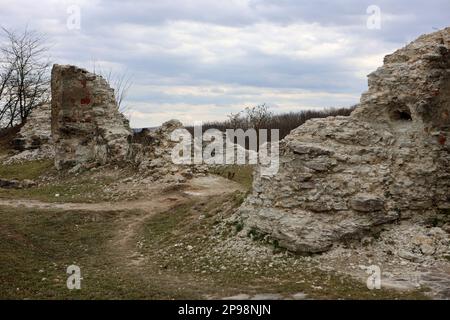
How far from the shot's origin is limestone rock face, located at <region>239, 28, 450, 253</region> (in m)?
8.66

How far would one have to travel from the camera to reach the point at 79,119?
18453mm

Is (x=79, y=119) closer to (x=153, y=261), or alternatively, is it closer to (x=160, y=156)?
(x=160, y=156)

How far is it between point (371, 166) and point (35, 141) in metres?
18.5

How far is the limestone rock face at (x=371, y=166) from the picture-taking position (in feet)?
28.4

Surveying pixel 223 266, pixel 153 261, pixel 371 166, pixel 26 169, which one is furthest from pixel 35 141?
pixel 371 166

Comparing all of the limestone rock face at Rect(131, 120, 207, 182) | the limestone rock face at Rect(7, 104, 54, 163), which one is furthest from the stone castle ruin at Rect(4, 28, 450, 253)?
the limestone rock face at Rect(7, 104, 54, 163)

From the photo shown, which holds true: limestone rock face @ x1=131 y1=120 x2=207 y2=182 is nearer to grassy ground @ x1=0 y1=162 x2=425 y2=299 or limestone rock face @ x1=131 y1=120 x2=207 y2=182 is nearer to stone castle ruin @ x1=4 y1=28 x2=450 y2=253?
grassy ground @ x1=0 y1=162 x2=425 y2=299

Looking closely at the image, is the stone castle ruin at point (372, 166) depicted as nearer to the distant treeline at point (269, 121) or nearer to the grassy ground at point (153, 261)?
the grassy ground at point (153, 261)

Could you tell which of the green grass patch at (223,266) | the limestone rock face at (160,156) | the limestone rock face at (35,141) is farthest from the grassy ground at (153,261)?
the limestone rock face at (35,141)

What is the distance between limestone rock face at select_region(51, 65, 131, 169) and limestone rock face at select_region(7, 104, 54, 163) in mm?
4269

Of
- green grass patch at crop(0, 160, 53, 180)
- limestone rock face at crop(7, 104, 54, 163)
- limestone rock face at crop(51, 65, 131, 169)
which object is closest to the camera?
limestone rock face at crop(51, 65, 131, 169)

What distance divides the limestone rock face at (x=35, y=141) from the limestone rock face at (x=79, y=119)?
4.27m

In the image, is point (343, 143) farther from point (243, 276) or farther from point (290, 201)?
point (243, 276)
